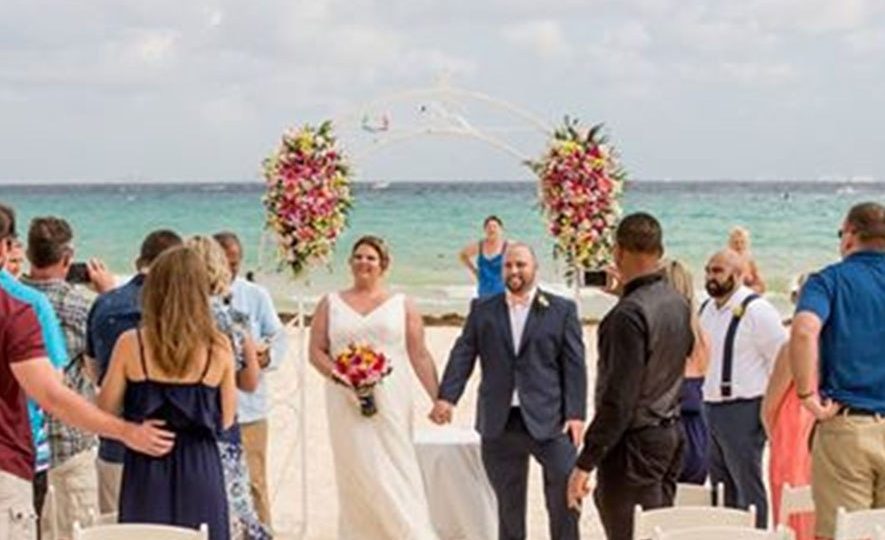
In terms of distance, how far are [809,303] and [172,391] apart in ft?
7.47

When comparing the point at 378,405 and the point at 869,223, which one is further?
the point at 378,405

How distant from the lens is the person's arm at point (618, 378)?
527 centimetres

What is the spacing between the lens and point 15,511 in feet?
14.8

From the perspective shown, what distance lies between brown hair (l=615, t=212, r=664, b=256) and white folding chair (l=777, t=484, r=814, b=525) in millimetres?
979

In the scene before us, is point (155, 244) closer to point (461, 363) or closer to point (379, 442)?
point (461, 363)

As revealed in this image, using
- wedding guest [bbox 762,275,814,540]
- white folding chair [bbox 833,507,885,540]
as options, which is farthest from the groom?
white folding chair [bbox 833,507,885,540]

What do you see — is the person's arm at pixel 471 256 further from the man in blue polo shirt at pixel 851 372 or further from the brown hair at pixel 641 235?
the man in blue polo shirt at pixel 851 372

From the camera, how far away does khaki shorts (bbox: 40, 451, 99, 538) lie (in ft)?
19.6

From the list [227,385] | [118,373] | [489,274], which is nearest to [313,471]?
[489,274]

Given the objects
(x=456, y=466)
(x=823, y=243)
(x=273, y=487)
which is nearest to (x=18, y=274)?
(x=456, y=466)

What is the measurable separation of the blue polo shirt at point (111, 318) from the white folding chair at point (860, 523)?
2.80 meters

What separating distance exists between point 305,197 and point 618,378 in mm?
3046

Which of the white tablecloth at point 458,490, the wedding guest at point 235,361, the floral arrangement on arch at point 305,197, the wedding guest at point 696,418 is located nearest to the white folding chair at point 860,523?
the wedding guest at point 235,361

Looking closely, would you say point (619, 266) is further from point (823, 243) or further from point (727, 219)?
point (727, 219)
